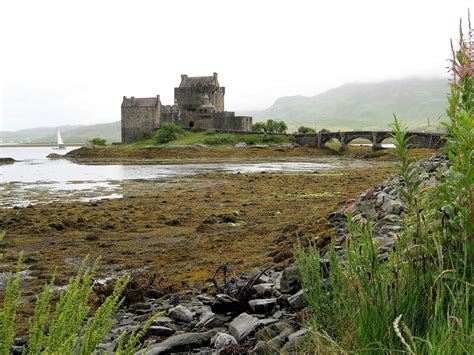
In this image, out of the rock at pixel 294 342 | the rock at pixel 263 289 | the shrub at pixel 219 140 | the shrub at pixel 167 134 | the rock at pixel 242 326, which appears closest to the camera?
the rock at pixel 294 342

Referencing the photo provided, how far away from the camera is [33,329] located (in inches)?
110

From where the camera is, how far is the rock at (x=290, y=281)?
646 cm

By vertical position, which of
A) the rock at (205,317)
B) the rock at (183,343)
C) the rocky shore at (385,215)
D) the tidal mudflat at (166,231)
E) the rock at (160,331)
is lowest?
the tidal mudflat at (166,231)

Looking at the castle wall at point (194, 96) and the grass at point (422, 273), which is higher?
the castle wall at point (194, 96)

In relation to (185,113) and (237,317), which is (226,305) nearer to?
(237,317)

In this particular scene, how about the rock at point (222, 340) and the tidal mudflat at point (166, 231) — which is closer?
the rock at point (222, 340)

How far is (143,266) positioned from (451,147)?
8.43 metres

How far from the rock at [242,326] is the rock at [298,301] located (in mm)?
504

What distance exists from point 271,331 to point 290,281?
1372 mm

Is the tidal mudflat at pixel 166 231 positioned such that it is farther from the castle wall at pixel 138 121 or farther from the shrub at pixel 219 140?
the castle wall at pixel 138 121

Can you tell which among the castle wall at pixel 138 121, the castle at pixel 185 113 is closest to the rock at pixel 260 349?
the castle at pixel 185 113

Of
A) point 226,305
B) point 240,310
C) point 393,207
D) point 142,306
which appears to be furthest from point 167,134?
point 240,310

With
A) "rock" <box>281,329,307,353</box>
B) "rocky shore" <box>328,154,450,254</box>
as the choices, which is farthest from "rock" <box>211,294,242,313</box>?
"rocky shore" <box>328,154,450,254</box>

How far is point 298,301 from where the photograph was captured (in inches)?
229
